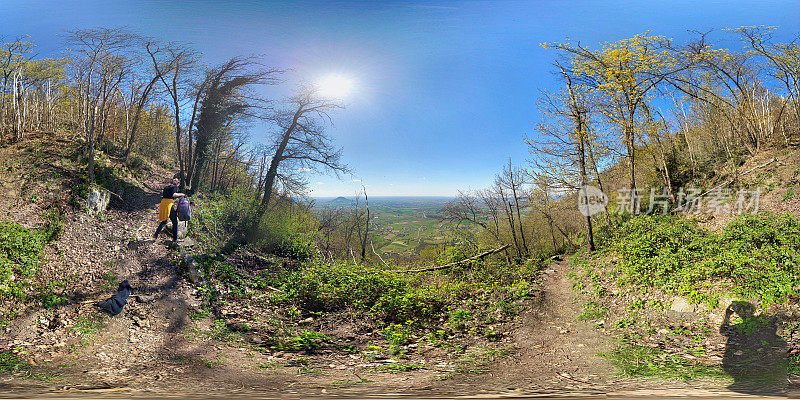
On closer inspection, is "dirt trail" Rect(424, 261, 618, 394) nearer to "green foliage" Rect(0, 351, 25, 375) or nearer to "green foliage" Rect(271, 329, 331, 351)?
"green foliage" Rect(271, 329, 331, 351)

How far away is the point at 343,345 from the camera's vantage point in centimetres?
412

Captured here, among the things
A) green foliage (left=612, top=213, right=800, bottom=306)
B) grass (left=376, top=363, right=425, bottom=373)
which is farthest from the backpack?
green foliage (left=612, top=213, right=800, bottom=306)

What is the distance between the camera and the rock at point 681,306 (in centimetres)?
457

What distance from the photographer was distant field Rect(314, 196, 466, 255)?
61.5 feet

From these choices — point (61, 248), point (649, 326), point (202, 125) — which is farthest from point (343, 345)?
point (202, 125)

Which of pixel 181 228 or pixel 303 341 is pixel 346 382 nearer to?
pixel 303 341

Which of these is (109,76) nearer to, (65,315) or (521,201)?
(65,315)

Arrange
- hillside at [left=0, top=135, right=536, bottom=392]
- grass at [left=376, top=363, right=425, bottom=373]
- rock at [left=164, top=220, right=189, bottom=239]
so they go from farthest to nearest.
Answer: rock at [left=164, top=220, right=189, bottom=239] < grass at [left=376, top=363, right=425, bottom=373] < hillside at [left=0, top=135, right=536, bottom=392]

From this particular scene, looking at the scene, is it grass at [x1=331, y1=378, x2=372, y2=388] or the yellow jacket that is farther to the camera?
the yellow jacket

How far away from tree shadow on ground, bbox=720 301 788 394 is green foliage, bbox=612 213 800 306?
380 millimetres

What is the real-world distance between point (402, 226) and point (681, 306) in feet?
84.3

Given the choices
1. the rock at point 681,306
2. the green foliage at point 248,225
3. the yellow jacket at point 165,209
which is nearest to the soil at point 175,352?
the yellow jacket at point 165,209

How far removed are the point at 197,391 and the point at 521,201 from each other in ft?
46.8

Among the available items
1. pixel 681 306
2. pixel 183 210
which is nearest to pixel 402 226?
pixel 183 210
